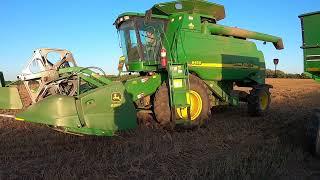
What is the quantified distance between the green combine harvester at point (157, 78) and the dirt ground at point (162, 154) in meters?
0.43

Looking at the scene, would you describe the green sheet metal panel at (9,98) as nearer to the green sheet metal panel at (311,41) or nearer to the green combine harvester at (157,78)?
the green combine harvester at (157,78)

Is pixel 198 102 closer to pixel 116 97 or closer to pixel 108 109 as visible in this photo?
pixel 116 97

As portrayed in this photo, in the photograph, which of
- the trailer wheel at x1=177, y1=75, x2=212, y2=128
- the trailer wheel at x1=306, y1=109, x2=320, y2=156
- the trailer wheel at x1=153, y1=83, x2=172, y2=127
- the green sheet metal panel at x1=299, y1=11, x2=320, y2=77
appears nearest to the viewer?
the trailer wheel at x1=306, y1=109, x2=320, y2=156

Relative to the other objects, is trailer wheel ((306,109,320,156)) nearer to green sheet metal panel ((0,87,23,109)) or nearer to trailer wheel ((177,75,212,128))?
trailer wheel ((177,75,212,128))

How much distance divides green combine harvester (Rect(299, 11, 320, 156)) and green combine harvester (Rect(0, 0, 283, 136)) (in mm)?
2754

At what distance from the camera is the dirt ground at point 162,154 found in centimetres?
524

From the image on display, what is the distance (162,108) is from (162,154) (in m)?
2.33

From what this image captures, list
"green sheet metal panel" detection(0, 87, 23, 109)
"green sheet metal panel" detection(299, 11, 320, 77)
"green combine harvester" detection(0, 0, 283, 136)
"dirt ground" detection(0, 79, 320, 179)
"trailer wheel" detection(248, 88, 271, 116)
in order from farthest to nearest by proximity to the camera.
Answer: "trailer wheel" detection(248, 88, 271, 116), "green sheet metal panel" detection(0, 87, 23, 109), "green combine harvester" detection(0, 0, 283, 136), "green sheet metal panel" detection(299, 11, 320, 77), "dirt ground" detection(0, 79, 320, 179)

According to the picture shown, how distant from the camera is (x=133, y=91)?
27.5 ft

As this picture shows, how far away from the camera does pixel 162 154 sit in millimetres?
6215

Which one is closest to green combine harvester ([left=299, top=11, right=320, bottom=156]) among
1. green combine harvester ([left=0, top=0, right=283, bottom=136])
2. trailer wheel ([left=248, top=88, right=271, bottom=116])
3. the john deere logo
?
green combine harvester ([left=0, top=0, right=283, bottom=136])

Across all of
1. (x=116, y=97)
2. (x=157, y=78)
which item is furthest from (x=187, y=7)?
(x=116, y=97)

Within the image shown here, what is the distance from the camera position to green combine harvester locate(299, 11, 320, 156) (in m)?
6.25

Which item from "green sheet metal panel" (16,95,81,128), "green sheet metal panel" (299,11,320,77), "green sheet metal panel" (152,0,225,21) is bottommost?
"green sheet metal panel" (16,95,81,128)
